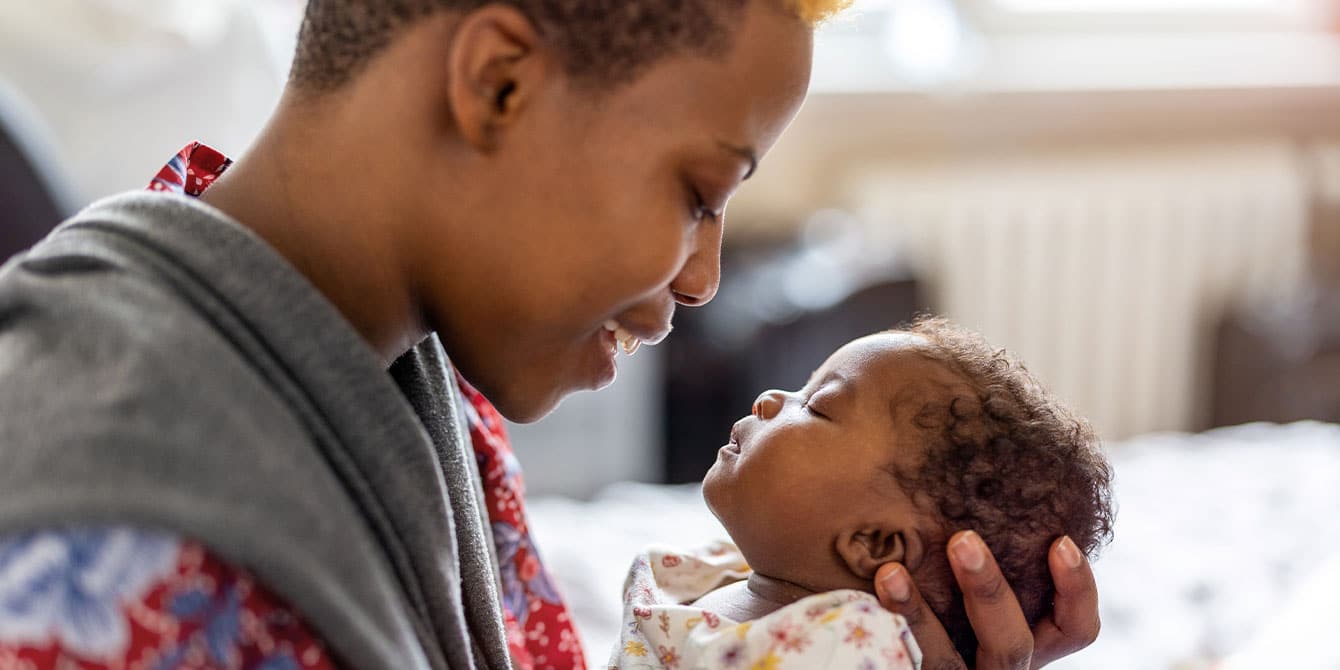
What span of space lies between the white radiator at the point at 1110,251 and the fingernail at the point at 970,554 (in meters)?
2.28

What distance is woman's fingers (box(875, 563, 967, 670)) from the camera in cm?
101

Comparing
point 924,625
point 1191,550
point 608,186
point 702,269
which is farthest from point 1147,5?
point 608,186

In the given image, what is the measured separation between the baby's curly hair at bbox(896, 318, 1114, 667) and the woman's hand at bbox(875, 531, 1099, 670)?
2 cm

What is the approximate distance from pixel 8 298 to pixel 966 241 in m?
2.86

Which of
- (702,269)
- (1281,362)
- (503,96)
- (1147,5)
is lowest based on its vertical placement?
(1281,362)

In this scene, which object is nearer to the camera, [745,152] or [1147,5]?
[745,152]

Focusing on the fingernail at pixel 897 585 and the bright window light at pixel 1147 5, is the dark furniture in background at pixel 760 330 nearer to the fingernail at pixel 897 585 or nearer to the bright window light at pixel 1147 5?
the bright window light at pixel 1147 5

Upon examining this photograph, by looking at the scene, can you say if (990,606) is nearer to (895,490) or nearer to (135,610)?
(895,490)

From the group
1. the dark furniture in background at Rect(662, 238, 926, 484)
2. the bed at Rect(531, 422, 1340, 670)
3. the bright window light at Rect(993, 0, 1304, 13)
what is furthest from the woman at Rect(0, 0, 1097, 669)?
the bright window light at Rect(993, 0, 1304, 13)

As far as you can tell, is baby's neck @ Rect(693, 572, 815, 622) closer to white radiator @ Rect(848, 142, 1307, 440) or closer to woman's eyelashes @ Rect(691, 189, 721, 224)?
woman's eyelashes @ Rect(691, 189, 721, 224)

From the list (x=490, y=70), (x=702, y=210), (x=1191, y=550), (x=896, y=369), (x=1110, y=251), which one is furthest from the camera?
(x=1110, y=251)

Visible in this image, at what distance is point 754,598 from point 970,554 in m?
0.21

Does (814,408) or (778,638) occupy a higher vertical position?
Answer: (814,408)

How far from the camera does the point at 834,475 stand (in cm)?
107
